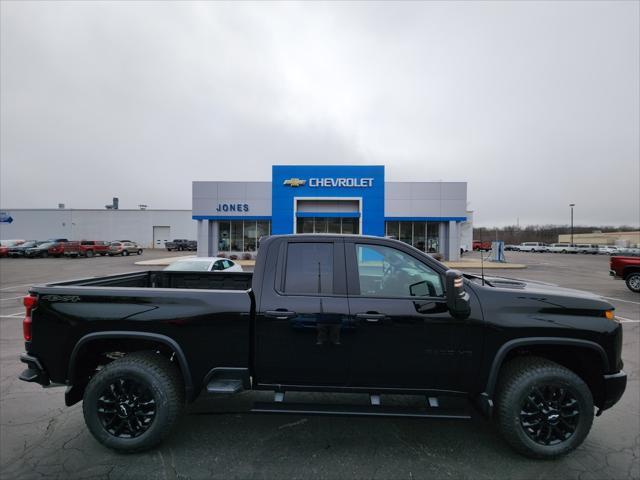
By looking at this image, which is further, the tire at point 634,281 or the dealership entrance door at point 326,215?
the dealership entrance door at point 326,215

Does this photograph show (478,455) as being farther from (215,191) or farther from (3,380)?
(215,191)

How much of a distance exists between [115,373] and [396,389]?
8.56ft

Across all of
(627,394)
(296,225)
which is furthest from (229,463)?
(296,225)

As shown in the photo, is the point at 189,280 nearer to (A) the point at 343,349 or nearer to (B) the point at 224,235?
(A) the point at 343,349

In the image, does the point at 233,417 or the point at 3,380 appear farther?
→ the point at 3,380

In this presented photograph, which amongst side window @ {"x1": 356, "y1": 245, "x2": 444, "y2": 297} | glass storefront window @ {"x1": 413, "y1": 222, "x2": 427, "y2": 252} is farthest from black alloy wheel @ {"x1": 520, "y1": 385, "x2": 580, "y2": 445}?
glass storefront window @ {"x1": 413, "y1": 222, "x2": 427, "y2": 252}

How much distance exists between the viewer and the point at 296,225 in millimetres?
26297

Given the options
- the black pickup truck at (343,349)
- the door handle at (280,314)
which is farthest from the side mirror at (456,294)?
the door handle at (280,314)

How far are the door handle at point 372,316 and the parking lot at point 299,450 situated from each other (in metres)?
1.22

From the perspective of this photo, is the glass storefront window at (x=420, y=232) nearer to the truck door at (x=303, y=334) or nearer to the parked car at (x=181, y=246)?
the truck door at (x=303, y=334)

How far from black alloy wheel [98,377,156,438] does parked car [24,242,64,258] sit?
119 ft

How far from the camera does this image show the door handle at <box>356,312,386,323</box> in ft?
9.40

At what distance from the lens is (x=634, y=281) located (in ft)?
39.1

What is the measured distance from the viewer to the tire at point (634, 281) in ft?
38.7
